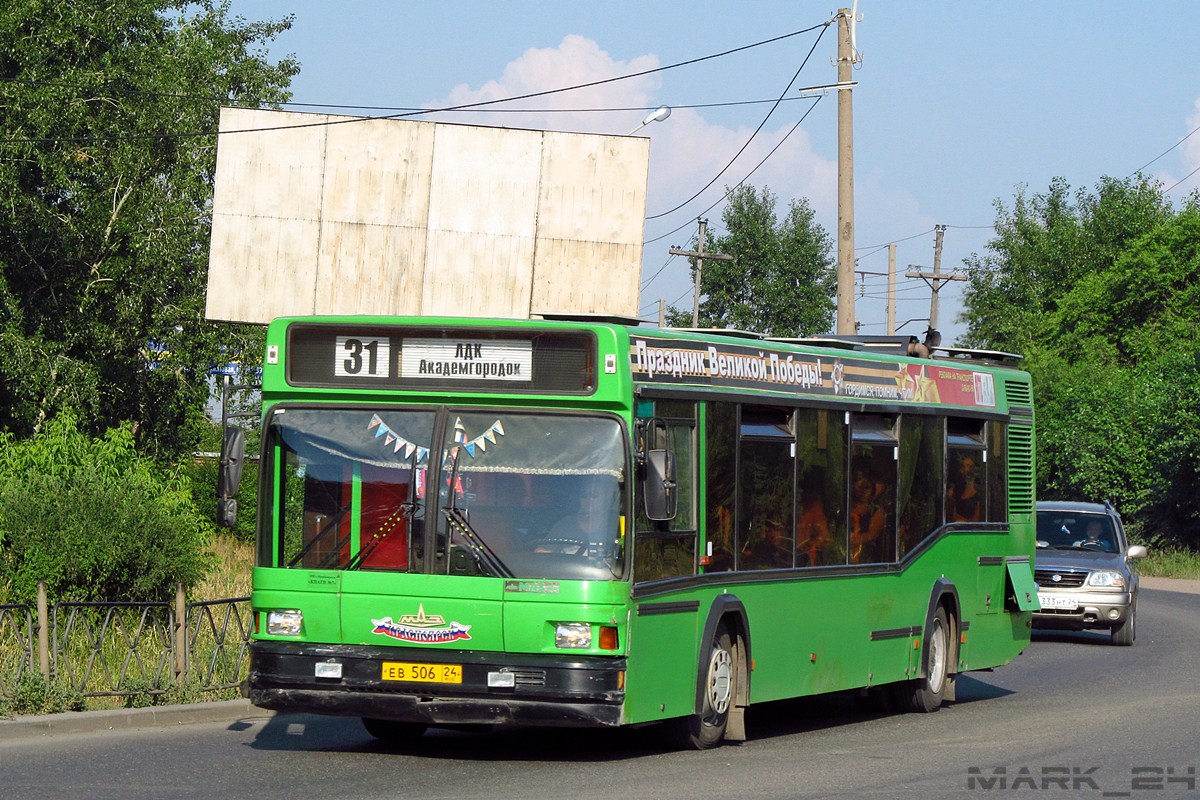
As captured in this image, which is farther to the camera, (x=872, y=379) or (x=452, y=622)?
(x=872, y=379)

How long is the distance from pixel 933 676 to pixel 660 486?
5.92m


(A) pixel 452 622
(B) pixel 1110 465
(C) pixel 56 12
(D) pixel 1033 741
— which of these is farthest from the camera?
(B) pixel 1110 465

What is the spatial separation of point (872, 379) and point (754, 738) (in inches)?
124

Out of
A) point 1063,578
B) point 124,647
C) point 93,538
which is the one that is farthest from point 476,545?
point 1063,578

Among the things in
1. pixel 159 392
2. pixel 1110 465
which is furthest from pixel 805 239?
pixel 159 392

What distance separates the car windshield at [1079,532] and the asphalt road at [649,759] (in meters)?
8.56

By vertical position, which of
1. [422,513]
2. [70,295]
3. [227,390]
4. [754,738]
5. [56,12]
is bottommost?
[754,738]

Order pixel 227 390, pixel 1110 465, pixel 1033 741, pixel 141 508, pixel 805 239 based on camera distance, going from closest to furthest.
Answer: pixel 227 390 → pixel 1033 741 → pixel 141 508 → pixel 1110 465 → pixel 805 239

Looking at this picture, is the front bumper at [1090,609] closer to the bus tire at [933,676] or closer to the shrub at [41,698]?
the bus tire at [933,676]

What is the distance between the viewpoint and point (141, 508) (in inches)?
613

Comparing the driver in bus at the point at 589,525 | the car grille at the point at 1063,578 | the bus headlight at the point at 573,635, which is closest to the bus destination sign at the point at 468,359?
the driver in bus at the point at 589,525

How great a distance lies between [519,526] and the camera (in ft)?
33.5

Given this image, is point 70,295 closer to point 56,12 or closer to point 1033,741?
point 56,12

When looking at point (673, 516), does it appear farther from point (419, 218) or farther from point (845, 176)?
point (419, 218)
